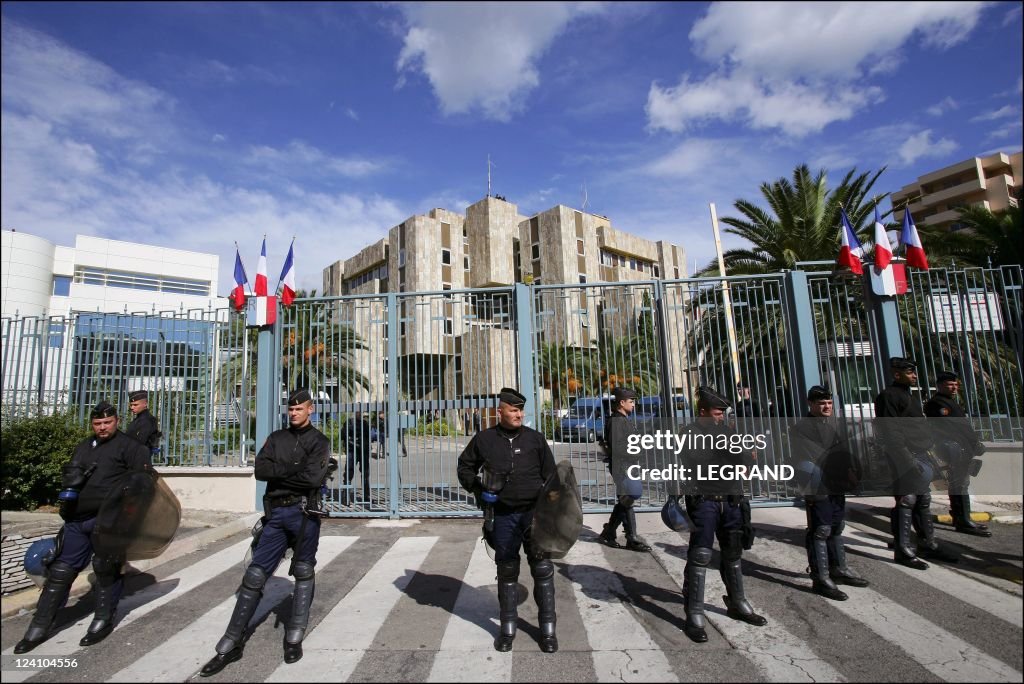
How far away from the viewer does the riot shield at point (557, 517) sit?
4344 millimetres

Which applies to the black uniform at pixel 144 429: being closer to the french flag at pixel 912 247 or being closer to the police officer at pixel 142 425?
the police officer at pixel 142 425

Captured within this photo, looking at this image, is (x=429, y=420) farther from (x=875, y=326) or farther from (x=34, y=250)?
(x=34, y=250)

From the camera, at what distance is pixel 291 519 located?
14.1 ft

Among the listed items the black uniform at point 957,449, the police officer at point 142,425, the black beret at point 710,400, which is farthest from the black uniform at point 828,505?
the police officer at point 142,425

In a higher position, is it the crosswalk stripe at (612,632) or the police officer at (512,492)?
the police officer at (512,492)

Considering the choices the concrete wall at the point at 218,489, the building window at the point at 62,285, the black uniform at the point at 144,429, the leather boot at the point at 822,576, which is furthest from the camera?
the building window at the point at 62,285

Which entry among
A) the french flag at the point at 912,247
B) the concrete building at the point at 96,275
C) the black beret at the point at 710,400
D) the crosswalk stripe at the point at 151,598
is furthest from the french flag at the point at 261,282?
the concrete building at the point at 96,275

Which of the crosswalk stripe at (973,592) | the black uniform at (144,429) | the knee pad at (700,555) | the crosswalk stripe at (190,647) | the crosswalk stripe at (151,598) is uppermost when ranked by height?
the black uniform at (144,429)

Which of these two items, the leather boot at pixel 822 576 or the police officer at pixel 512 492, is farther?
the leather boot at pixel 822 576

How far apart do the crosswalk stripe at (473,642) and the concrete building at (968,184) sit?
6325 cm

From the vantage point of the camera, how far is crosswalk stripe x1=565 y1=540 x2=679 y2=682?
3.75 metres

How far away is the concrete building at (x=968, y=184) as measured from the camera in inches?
2158

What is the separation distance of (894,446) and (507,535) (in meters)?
4.71

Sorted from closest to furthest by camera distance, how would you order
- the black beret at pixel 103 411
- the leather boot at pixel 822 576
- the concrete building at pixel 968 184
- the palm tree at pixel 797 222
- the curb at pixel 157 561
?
1. the black beret at pixel 103 411
2. the leather boot at pixel 822 576
3. the curb at pixel 157 561
4. the palm tree at pixel 797 222
5. the concrete building at pixel 968 184
